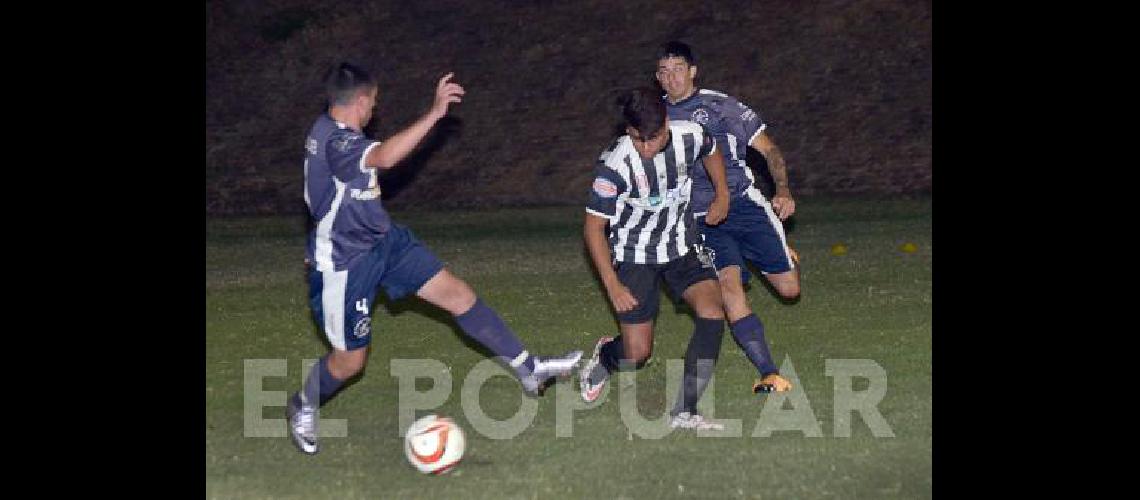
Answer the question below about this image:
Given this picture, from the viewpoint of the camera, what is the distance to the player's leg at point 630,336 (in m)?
9.34

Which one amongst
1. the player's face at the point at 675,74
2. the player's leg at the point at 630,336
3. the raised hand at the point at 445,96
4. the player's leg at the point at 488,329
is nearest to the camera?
the raised hand at the point at 445,96

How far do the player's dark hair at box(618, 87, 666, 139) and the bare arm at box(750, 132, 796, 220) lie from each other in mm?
1823

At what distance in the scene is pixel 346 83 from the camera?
854 cm

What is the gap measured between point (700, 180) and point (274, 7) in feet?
70.7

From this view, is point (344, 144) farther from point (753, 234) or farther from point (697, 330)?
point (753, 234)

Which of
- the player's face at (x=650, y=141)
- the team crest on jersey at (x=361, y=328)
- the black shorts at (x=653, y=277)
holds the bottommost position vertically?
the black shorts at (x=653, y=277)

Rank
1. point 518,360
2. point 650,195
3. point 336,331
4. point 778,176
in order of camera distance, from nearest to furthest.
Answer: point 336,331 < point 650,195 < point 518,360 < point 778,176

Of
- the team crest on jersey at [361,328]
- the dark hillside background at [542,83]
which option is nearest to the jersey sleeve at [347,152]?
the team crest on jersey at [361,328]

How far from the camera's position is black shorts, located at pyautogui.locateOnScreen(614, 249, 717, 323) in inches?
367

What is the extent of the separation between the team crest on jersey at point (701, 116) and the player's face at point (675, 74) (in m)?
0.17

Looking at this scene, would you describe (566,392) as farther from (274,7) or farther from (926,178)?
(274,7)

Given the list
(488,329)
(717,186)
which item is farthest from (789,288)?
(488,329)

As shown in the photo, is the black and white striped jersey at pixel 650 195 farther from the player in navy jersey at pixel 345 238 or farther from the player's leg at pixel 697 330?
the player in navy jersey at pixel 345 238

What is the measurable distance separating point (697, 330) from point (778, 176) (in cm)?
167
